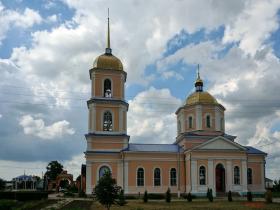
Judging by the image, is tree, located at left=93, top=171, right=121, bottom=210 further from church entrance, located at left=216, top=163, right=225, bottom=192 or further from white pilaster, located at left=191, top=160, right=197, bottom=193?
church entrance, located at left=216, top=163, right=225, bottom=192

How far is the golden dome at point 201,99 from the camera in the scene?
1891 inches

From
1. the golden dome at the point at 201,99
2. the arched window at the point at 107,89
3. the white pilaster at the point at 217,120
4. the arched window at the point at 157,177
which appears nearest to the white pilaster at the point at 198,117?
the golden dome at the point at 201,99

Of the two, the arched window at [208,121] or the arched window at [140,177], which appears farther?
the arched window at [208,121]

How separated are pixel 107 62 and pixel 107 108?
528 cm

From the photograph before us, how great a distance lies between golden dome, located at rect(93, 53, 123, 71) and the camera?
147 feet

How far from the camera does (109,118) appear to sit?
4425cm

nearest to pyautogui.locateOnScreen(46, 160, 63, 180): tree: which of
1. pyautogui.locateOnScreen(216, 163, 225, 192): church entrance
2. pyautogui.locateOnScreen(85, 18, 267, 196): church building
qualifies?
pyautogui.locateOnScreen(85, 18, 267, 196): church building

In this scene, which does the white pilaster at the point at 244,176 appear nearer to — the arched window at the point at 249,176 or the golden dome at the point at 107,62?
the arched window at the point at 249,176

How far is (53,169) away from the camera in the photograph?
91125 mm

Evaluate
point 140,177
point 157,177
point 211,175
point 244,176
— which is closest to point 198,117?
point 211,175

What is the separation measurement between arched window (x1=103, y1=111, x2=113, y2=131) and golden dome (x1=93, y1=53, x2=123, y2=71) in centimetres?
516

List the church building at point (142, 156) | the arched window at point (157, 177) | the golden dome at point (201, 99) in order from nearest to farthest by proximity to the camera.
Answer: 1. the church building at point (142, 156)
2. the arched window at point (157, 177)
3. the golden dome at point (201, 99)

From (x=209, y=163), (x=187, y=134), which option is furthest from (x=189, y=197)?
(x=187, y=134)

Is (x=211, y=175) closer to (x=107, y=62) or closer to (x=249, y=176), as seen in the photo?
(x=249, y=176)
